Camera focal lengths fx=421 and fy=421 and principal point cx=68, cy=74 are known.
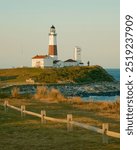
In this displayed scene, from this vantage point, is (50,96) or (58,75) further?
(58,75)

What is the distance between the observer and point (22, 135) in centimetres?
1359

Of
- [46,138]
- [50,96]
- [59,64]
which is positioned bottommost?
[46,138]

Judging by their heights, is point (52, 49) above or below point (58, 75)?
above

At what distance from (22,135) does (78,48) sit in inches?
4086

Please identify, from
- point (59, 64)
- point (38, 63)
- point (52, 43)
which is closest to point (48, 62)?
point (38, 63)

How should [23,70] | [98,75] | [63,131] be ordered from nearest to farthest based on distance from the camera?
1. [63,131]
2. [23,70]
3. [98,75]

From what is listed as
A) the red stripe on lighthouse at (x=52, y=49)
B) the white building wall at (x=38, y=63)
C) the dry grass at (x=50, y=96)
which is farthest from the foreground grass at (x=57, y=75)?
the dry grass at (x=50, y=96)

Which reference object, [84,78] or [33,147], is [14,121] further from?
[84,78]

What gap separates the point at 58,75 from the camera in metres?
99.8

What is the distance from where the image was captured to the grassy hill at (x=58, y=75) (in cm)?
9194

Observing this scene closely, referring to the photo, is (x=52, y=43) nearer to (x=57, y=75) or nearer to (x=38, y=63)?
(x=57, y=75)

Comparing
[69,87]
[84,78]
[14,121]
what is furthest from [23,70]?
[14,121]

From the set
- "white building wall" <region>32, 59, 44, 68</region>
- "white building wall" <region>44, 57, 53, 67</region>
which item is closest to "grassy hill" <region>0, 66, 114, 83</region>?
"white building wall" <region>44, 57, 53, 67</region>

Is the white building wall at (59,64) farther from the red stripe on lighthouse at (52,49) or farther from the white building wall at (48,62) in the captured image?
the red stripe on lighthouse at (52,49)
